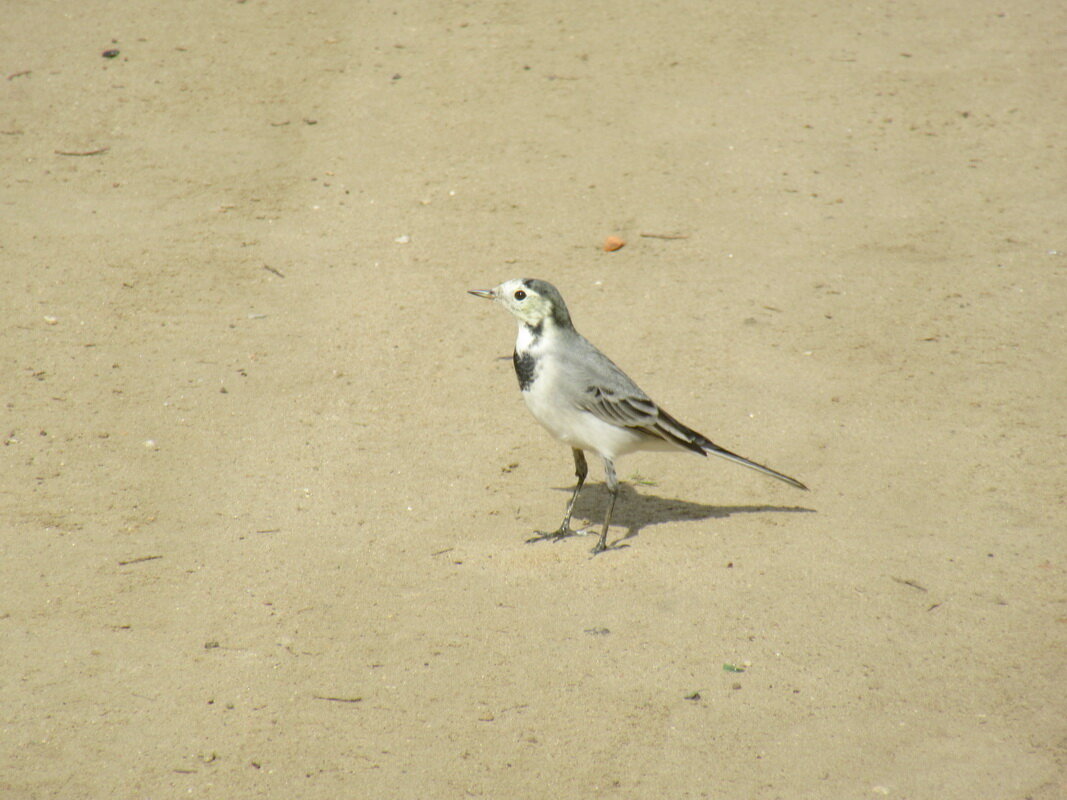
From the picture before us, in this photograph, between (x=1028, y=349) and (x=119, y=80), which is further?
(x=119, y=80)

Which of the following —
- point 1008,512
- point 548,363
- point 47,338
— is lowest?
point 47,338

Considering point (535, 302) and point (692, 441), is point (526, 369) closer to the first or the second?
point (535, 302)

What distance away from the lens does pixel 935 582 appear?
5996mm

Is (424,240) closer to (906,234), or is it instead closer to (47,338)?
(47,338)

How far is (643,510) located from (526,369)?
3.83ft

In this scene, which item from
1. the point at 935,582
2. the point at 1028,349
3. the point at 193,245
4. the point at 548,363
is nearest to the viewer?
the point at 935,582

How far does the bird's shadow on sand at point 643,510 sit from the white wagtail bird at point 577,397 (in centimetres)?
23

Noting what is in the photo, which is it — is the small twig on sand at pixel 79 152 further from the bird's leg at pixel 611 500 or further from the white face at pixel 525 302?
the bird's leg at pixel 611 500

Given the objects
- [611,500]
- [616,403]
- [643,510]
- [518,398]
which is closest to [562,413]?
[616,403]

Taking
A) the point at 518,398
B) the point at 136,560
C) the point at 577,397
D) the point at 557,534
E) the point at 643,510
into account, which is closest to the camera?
the point at 136,560

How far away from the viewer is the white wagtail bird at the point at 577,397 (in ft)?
20.9

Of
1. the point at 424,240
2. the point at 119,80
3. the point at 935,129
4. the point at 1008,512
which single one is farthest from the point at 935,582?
the point at 119,80

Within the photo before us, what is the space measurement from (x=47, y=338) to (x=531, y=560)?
153 inches

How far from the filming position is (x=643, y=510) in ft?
22.6
